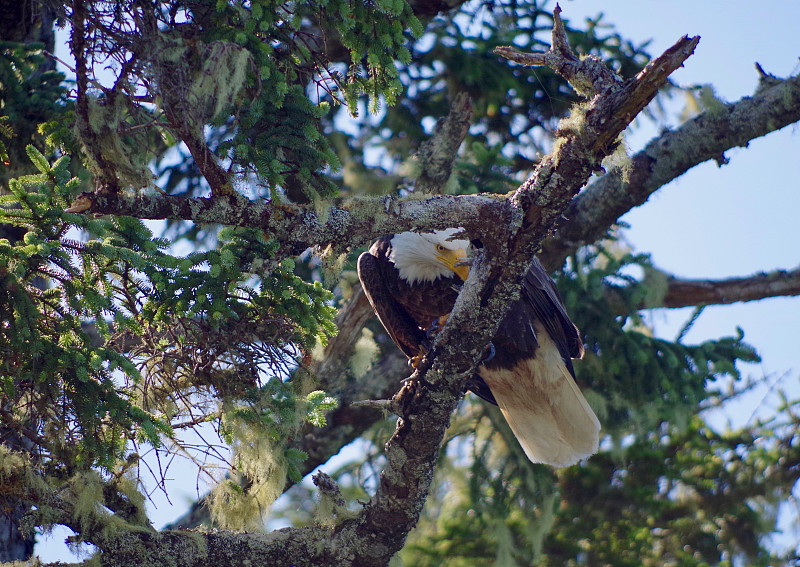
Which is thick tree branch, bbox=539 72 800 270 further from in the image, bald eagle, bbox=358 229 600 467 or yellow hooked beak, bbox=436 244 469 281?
yellow hooked beak, bbox=436 244 469 281

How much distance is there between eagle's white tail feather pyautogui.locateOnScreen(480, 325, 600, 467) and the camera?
4422mm

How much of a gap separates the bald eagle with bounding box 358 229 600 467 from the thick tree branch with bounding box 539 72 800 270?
104 cm

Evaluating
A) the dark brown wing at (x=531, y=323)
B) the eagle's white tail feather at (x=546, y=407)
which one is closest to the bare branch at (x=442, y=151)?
the dark brown wing at (x=531, y=323)

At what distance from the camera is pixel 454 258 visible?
4.15 metres

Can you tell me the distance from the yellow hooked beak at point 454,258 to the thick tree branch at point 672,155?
1373 millimetres

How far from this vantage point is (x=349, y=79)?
3.34 m

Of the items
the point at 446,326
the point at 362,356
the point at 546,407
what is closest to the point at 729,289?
the point at 546,407

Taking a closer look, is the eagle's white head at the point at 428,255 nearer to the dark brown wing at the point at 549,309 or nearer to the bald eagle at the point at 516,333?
the bald eagle at the point at 516,333

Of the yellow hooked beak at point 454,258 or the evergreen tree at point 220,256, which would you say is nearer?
the evergreen tree at point 220,256

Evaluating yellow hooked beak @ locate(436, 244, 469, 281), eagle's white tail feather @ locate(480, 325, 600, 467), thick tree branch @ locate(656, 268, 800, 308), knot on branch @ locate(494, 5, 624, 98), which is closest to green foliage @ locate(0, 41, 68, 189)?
yellow hooked beak @ locate(436, 244, 469, 281)

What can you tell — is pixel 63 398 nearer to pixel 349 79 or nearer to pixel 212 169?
pixel 212 169

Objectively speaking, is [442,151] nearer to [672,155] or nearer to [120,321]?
[672,155]

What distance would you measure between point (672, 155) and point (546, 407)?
2.04m

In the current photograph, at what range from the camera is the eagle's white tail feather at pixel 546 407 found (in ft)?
14.5
